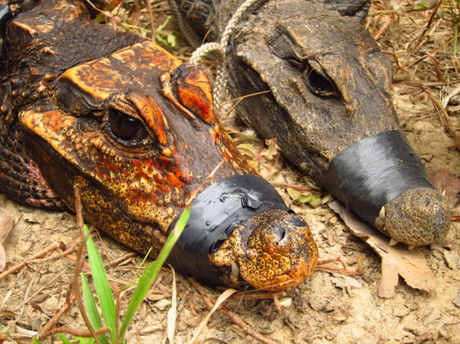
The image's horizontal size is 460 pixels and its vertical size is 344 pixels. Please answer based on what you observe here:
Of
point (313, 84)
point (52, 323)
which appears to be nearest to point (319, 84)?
point (313, 84)

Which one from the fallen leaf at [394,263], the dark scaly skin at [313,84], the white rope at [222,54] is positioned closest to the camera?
the fallen leaf at [394,263]

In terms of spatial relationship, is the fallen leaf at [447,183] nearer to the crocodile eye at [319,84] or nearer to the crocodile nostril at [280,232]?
the crocodile eye at [319,84]

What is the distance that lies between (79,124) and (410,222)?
1.75 m

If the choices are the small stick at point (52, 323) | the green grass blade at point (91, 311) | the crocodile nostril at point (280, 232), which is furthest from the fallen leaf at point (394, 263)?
the small stick at point (52, 323)

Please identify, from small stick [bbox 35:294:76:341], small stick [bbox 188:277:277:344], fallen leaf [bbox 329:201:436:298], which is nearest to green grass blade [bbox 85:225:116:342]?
small stick [bbox 35:294:76:341]

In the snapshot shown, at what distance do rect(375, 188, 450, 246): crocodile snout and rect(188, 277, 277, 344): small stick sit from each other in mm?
911

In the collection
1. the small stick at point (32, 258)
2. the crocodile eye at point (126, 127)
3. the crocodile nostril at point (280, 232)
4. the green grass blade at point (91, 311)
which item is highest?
the crocodile eye at point (126, 127)

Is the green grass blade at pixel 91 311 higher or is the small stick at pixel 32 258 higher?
the green grass blade at pixel 91 311

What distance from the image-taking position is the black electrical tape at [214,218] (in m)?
2.04

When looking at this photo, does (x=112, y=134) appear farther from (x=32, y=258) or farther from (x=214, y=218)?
(x=32, y=258)

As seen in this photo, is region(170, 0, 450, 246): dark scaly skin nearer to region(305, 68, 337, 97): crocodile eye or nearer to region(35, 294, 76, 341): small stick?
region(305, 68, 337, 97): crocodile eye

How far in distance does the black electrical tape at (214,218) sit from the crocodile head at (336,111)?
2.45 feet

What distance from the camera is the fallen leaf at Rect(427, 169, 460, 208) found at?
9.72ft

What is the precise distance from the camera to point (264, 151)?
11.0ft
